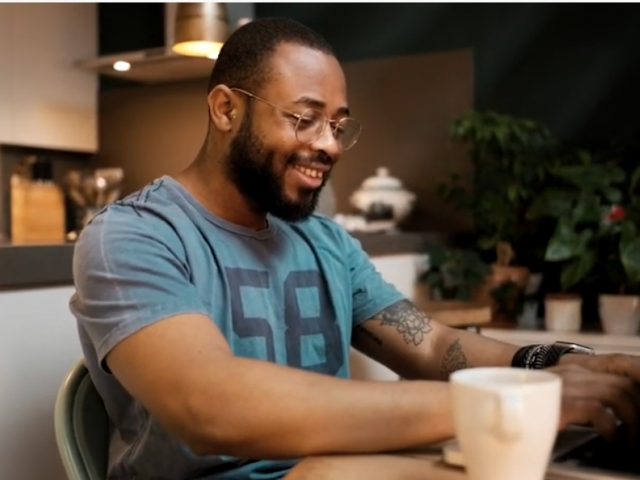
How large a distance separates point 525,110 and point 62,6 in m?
2.18

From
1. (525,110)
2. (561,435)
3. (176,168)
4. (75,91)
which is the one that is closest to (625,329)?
(525,110)

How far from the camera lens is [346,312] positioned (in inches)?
53.6

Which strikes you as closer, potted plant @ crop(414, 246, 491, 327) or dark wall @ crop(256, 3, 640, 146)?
potted plant @ crop(414, 246, 491, 327)

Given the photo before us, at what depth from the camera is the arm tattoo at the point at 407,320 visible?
53.7 inches

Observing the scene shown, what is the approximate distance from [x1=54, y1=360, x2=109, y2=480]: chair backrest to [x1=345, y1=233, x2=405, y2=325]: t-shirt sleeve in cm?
47

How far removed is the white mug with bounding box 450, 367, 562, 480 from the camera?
576 millimetres

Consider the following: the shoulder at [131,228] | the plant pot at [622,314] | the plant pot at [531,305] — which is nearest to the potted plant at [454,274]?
the plant pot at [531,305]

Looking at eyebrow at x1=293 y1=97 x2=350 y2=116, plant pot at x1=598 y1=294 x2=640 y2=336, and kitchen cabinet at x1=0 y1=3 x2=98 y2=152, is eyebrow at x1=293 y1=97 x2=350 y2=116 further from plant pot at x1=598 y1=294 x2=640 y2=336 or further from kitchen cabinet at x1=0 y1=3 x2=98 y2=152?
kitchen cabinet at x1=0 y1=3 x2=98 y2=152

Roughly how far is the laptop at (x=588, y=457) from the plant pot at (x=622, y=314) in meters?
1.55

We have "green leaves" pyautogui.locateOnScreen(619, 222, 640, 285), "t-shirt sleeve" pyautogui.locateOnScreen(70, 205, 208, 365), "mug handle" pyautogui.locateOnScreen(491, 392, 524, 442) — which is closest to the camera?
"mug handle" pyautogui.locateOnScreen(491, 392, 524, 442)

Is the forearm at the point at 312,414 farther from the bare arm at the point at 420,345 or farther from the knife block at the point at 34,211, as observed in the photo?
the knife block at the point at 34,211

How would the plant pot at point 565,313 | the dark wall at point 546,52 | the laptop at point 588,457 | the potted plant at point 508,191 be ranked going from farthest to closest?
the dark wall at point 546,52, the potted plant at point 508,191, the plant pot at point 565,313, the laptop at point 588,457

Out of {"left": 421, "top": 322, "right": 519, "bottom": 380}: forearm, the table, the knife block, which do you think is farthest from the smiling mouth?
the knife block

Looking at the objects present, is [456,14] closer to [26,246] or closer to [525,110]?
[525,110]
